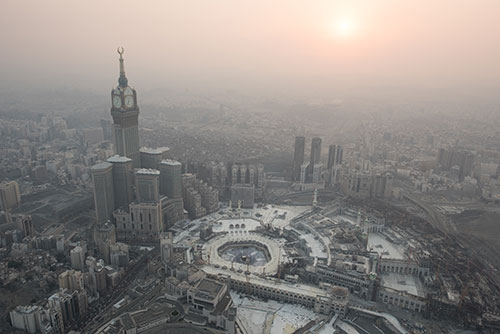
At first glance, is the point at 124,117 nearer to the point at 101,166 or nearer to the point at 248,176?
the point at 101,166

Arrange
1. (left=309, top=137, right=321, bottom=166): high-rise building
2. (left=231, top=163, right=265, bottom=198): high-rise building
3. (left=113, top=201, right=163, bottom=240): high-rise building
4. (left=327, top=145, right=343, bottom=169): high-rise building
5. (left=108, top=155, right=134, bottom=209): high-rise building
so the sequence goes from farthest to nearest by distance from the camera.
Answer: (left=327, top=145, right=343, bottom=169): high-rise building → (left=309, top=137, right=321, bottom=166): high-rise building → (left=231, top=163, right=265, bottom=198): high-rise building → (left=108, top=155, right=134, bottom=209): high-rise building → (left=113, top=201, right=163, bottom=240): high-rise building

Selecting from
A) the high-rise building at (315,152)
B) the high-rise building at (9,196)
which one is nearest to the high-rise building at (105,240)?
the high-rise building at (9,196)

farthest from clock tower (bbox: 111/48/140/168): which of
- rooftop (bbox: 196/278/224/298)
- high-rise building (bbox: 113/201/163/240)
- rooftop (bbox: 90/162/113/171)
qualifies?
rooftop (bbox: 196/278/224/298)

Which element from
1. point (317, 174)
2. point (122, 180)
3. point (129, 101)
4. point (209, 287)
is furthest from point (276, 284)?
point (317, 174)

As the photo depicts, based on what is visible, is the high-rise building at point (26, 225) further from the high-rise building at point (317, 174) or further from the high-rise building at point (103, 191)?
the high-rise building at point (317, 174)

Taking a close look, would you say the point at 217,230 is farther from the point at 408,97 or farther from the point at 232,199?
the point at 408,97

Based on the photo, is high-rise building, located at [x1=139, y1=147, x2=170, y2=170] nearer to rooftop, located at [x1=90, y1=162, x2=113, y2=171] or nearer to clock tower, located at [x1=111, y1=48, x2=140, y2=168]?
clock tower, located at [x1=111, y1=48, x2=140, y2=168]

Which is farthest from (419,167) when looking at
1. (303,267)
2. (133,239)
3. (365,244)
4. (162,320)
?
(162,320)
